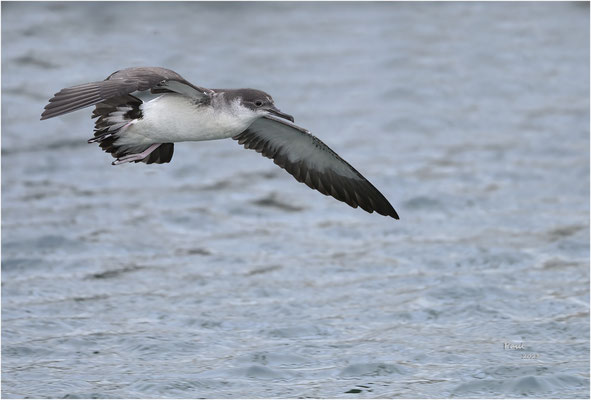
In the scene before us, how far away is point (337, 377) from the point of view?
37.6 ft

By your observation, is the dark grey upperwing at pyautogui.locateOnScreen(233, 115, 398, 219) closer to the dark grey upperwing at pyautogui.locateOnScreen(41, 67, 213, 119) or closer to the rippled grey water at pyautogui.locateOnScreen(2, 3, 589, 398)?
the dark grey upperwing at pyautogui.locateOnScreen(41, 67, 213, 119)

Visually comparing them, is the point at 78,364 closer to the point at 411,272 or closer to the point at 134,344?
the point at 134,344

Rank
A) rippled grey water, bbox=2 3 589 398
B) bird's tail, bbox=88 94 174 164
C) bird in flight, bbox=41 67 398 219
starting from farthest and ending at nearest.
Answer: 1. rippled grey water, bbox=2 3 589 398
2. bird's tail, bbox=88 94 174 164
3. bird in flight, bbox=41 67 398 219

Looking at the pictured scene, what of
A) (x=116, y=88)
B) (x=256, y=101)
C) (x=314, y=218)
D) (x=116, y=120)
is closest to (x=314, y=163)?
(x=256, y=101)

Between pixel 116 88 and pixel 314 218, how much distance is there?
7267 mm

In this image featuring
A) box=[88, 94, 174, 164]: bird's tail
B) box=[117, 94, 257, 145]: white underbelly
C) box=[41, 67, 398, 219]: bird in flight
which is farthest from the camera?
box=[88, 94, 174, 164]: bird's tail

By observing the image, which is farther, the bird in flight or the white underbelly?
the white underbelly

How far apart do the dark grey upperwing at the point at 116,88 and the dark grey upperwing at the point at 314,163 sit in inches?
50.2

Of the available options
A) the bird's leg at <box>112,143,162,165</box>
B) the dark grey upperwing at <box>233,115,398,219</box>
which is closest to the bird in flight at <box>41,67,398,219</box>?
the bird's leg at <box>112,143,162,165</box>

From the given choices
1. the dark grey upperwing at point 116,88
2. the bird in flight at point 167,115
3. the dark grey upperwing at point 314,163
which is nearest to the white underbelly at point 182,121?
the bird in flight at point 167,115

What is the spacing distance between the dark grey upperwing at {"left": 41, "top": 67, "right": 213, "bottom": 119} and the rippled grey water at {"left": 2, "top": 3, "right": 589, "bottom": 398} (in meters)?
3.03

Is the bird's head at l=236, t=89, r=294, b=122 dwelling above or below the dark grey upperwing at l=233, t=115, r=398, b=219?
above

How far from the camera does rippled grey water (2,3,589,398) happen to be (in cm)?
1192

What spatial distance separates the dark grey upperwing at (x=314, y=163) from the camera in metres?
10.8
